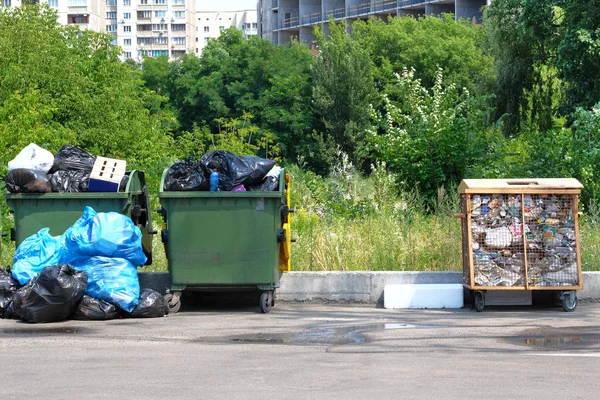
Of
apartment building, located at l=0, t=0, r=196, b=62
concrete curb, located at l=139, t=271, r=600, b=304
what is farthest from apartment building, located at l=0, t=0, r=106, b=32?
concrete curb, located at l=139, t=271, r=600, b=304

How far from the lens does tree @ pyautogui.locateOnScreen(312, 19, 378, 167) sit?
6625 centimetres

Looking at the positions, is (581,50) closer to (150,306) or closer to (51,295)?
(150,306)

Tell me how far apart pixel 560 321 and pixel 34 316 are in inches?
191

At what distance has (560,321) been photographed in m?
9.41

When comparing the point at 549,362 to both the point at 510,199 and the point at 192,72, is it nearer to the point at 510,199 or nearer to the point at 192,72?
the point at 510,199

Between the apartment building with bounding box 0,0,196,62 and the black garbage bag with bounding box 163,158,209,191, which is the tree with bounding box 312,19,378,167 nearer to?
the black garbage bag with bounding box 163,158,209,191

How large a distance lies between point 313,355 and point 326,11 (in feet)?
290

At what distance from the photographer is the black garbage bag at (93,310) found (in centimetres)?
977

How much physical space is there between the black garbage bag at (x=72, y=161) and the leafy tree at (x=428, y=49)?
56795mm

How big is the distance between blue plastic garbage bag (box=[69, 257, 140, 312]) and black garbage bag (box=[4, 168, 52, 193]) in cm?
99

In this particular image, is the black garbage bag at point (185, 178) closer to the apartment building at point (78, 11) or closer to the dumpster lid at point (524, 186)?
the dumpster lid at point (524, 186)

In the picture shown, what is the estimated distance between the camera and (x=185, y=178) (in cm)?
1052

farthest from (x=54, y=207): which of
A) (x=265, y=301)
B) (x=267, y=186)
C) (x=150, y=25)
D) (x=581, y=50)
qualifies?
(x=150, y=25)

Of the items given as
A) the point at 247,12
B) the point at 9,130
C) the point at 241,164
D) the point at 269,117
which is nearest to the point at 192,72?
the point at 269,117
